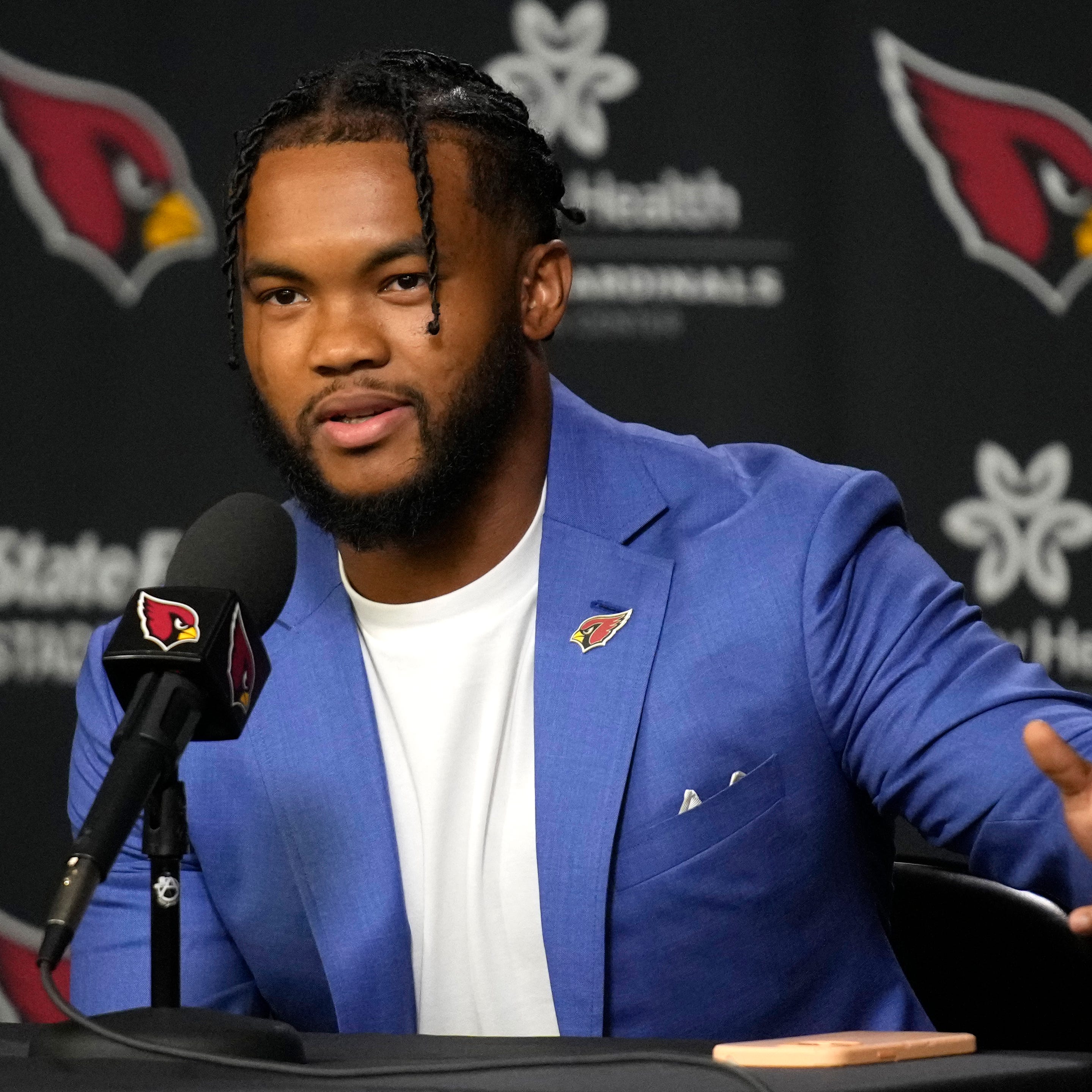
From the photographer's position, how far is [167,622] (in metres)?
1.04

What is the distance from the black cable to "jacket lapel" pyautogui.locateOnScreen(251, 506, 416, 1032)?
2.06 feet

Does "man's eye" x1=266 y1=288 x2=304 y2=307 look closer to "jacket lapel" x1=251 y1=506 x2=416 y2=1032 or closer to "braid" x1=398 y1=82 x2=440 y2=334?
"braid" x1=398 y1=82 x2=440 y2=334

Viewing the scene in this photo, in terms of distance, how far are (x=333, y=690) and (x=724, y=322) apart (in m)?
1.27

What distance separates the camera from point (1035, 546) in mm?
2770

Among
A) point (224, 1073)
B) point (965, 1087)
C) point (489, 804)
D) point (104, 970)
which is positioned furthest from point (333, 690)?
point (965, 1087)

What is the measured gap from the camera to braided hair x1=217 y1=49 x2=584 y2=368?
5.57ft

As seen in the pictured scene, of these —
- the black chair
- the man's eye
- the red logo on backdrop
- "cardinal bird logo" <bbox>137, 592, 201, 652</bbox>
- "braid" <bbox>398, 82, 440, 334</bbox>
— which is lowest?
the red logo on backdrop

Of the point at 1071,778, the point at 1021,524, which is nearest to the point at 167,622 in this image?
the point at 1071,778

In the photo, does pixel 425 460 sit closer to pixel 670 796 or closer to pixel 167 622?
pixel 670 796

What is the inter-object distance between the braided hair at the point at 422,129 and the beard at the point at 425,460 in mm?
90

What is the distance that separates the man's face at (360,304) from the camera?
64.9 inches

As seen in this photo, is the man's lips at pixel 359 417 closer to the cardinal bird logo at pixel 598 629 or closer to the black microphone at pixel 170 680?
the cardinal bird logo at pixel 598 629

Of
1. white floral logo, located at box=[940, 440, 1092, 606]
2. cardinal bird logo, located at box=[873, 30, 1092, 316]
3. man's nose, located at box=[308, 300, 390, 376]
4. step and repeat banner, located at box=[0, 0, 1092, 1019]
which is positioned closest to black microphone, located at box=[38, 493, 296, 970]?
man's nose, located at box=[308, 300, 390, 376]

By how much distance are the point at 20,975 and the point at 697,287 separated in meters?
1.54
